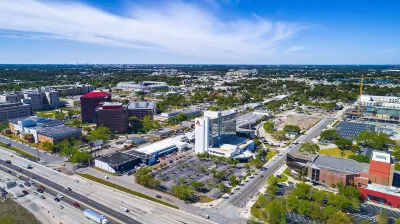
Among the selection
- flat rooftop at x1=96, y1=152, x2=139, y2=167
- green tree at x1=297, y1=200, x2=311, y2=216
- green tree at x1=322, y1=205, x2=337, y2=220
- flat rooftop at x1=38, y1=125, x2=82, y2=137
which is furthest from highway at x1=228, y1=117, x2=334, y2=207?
flat rooftop at x1=38, y1=125, x2=82, y2=137

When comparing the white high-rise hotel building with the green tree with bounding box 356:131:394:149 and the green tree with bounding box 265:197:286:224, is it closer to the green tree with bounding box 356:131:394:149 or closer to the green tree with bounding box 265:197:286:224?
the green tree with bounding box 265:197:286:224

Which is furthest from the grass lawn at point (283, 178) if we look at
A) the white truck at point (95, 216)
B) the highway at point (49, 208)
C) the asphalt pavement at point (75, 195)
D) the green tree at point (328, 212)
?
the highway at point (49, 208)

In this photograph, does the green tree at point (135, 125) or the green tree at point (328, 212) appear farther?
the green tree at point (135, 125)

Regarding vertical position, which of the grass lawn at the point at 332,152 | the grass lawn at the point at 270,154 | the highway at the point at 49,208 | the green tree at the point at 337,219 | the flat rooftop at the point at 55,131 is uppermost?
the flat rooftop at the point at 55,131

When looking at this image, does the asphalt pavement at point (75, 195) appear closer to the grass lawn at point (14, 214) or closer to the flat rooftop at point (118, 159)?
the grass lawn at point (14, 214)

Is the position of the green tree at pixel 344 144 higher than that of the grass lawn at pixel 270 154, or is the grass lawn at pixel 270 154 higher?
the green tree at pixel 344 144

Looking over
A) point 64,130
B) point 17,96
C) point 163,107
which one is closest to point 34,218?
point 64,130

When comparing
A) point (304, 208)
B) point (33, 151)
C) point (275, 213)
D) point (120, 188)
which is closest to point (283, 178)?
point (304, 208)
